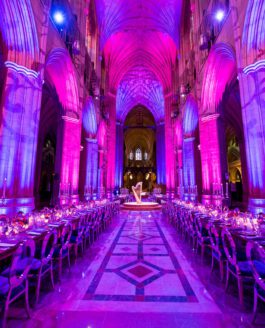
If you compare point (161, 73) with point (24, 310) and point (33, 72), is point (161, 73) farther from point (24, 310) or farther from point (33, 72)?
point (24, 310)

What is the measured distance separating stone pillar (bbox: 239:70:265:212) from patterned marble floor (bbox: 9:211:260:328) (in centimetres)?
265

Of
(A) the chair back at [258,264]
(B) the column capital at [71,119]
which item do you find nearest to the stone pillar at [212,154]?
(A) the chair back at [258,264]

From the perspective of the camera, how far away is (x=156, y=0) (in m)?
14.7

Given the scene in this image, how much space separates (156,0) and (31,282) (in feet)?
64.9

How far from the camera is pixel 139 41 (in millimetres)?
19516

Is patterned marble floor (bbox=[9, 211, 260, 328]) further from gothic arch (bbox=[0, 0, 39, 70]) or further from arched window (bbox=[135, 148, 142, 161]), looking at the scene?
arched window (bbox=[135, 148, 142, 161])

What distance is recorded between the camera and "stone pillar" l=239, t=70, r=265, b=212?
5078 mm

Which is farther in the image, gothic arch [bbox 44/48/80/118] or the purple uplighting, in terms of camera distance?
gothic arch [bbox 44/48/80/118]

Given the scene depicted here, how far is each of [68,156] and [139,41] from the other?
17111 mm

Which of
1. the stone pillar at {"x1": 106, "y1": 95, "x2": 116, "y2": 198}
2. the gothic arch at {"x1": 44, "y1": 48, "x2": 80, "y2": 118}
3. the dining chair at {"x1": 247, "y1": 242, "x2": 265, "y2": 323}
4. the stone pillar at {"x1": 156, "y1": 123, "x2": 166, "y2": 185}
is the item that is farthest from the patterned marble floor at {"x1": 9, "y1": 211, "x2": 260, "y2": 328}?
the stone pillar at {"x1": 156, "y1": 123, "x2": 166, "y2": 185}

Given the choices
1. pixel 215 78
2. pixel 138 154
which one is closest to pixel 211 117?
pixel 215 78

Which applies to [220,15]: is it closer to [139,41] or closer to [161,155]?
[139,41]

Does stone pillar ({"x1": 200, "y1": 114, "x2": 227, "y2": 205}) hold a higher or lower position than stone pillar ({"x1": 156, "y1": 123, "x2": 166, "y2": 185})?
lower

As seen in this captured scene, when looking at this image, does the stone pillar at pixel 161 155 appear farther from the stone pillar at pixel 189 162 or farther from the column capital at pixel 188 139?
the column capital at pixel 188 139
